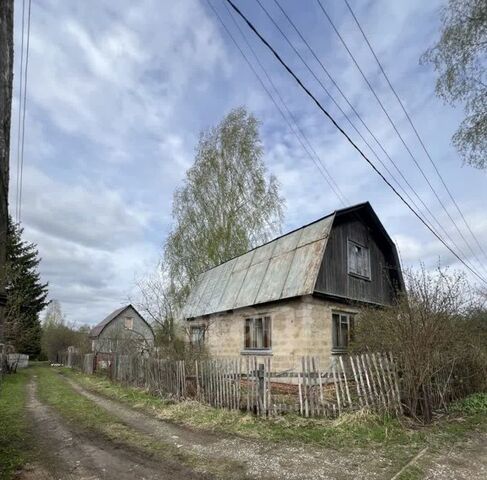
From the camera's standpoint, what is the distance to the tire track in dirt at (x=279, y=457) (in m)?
6.04

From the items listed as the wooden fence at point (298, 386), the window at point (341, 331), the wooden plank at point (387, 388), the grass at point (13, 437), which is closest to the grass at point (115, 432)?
the grass at point (13, 437)

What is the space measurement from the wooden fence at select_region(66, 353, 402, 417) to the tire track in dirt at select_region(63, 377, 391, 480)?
6.13 feet

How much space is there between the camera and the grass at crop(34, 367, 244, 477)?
254 inches

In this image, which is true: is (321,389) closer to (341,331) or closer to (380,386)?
(380,386)

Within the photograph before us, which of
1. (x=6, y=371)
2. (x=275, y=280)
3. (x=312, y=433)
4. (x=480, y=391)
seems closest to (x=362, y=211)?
(x=275, y=280)

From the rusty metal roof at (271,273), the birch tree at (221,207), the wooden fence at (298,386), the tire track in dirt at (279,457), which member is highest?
the birch tree at (221,207)

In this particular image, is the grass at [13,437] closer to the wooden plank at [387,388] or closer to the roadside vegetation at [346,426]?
the roadside vegetation at [346,426]

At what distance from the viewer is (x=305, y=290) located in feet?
44.0

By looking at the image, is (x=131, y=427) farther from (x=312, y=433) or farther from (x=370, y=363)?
(x=370, y=363)

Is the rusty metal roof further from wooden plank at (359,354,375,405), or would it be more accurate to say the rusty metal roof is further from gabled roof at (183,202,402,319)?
wooden plank at (359,354,375,405)

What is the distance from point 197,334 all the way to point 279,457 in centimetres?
1423

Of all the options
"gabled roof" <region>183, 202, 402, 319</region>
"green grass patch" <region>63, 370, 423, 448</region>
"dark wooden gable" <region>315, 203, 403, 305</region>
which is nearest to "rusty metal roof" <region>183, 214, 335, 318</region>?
"gabled roof" <region>183, 202, 402, 319</region>

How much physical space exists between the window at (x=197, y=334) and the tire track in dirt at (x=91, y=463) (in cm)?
1134

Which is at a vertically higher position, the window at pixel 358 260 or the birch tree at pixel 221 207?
the birch tree at pixel 221 207
